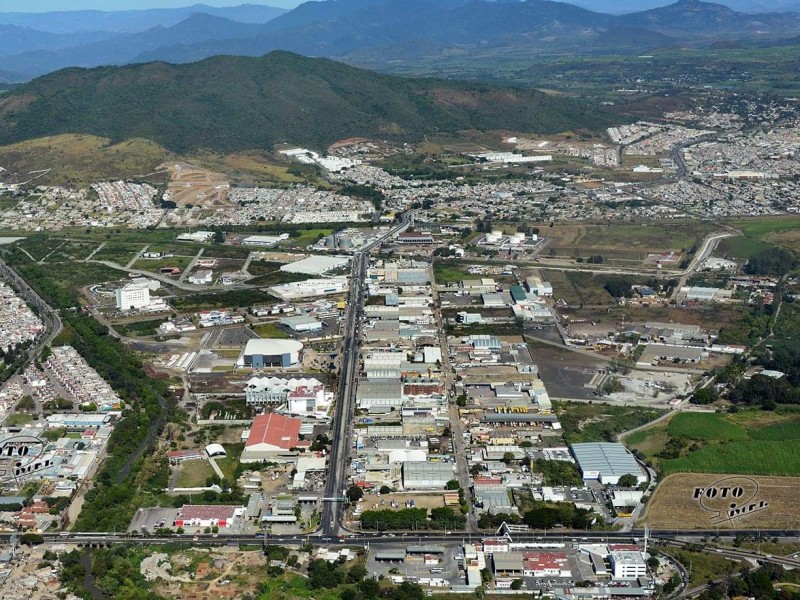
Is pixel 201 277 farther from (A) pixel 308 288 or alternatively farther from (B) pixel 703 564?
(B) pixel 703 564

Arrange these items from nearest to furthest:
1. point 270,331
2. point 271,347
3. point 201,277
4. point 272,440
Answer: point 272,440 → point 271,347 → point 270,331 → point 201,277

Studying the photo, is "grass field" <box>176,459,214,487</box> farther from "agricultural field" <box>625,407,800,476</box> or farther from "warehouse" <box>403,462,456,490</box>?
"agricultural field" <box>625,407,800,476</box>

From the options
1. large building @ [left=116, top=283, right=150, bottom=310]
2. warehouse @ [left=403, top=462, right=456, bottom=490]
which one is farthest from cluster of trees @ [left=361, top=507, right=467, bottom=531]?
large building @ [left=116, top=283, right=150, bottom=310]

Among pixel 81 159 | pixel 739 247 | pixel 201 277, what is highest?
pixel 81 159

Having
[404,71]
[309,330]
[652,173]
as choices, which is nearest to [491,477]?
[309,330]

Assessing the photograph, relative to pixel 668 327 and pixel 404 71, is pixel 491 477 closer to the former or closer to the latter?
pixel 668 327

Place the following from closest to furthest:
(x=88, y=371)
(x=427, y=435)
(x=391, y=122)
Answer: (x=427, y=435)
(x=88, y=371)
(x=391, y=122)

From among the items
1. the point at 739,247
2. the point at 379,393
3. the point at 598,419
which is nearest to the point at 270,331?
the point at 379,393
